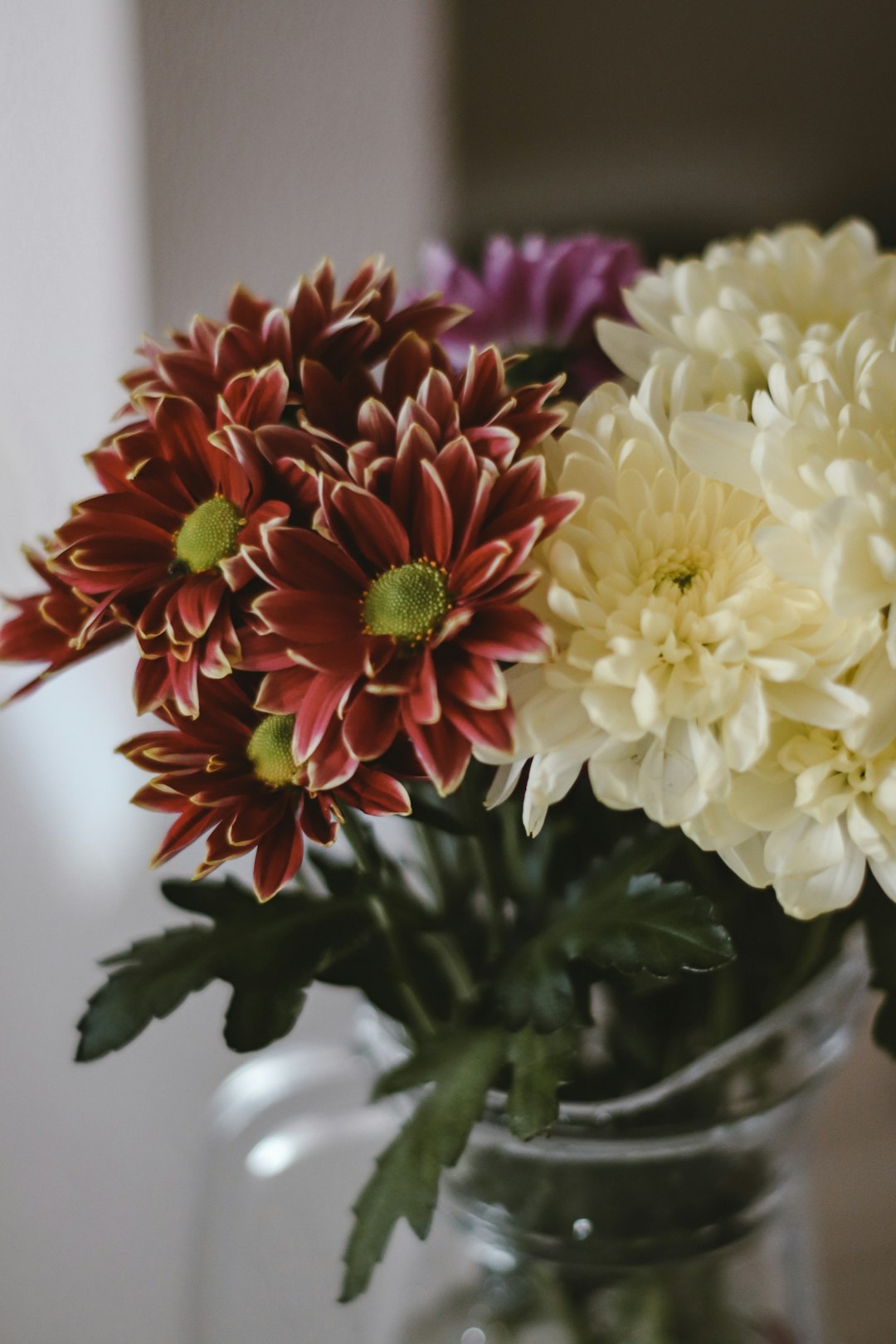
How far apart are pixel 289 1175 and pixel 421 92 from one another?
0.76 meters

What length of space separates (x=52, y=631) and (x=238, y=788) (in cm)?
8

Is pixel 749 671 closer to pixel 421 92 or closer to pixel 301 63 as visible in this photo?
pixel 301 63

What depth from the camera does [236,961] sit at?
34 cm

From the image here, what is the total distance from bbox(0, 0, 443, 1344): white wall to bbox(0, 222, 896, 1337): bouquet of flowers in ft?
0.84

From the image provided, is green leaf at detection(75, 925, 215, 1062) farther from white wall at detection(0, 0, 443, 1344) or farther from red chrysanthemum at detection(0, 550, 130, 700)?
white wall at detection(0, 0, 443, 1344)

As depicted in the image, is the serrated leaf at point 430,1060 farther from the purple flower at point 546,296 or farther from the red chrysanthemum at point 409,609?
the purple flower at point 546,296

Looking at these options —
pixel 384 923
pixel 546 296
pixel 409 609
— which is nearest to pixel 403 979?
pixel 384 923

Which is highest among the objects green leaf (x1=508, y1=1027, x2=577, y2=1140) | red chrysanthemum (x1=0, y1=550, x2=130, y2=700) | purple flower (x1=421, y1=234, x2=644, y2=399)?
purple flower (x1=421, y1=234, x2=644, y2=399)

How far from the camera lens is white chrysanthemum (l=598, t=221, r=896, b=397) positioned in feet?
1.05

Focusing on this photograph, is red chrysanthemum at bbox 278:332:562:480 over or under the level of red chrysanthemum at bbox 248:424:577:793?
over

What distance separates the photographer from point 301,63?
63 cm

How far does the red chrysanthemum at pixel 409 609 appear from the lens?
26 centimetres

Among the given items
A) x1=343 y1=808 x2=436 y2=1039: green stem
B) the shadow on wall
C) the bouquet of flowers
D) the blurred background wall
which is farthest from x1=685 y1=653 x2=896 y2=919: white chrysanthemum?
the shadow on wall

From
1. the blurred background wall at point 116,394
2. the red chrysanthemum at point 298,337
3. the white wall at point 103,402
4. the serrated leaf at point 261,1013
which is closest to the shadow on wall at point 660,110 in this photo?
the blurred background wall at point 116,394
